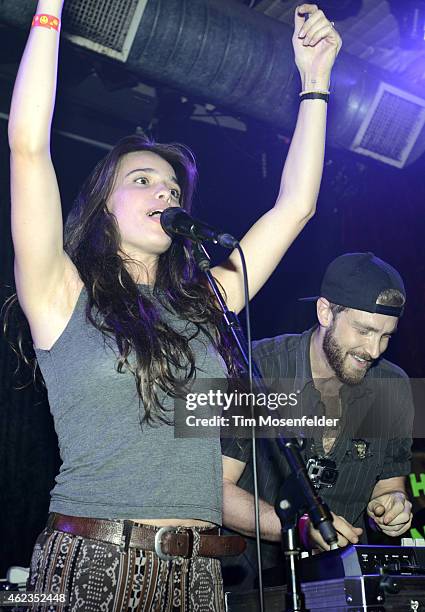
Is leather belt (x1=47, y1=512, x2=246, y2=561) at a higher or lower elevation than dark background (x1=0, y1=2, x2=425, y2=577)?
lower

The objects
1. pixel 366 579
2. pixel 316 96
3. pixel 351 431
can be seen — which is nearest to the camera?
pixel 366 579

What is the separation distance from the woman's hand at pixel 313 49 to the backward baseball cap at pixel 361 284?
4.16ft

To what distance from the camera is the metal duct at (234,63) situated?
3.23 metres

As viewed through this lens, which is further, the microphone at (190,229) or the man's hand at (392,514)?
the man's hand at (392,514)

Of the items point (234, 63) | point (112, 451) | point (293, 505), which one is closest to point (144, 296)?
point (112, 451)

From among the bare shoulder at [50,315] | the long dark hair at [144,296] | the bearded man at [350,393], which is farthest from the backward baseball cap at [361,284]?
the bare shoulder at [50,315]

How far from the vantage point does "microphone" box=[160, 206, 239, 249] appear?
1.64 meters

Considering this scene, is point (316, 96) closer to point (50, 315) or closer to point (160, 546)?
point (50, 315)

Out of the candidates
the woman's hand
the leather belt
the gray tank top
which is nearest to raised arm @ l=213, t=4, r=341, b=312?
the woman's hand

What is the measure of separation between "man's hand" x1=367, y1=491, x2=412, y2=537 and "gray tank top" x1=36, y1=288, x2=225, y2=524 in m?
1.14

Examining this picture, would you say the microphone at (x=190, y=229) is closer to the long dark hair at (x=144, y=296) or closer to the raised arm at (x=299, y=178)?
the long dark hair at (x=144, y=296)

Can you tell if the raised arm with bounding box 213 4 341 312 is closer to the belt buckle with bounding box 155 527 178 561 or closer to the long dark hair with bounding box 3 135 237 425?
the long dark hair with bounding box 3 135 237 425

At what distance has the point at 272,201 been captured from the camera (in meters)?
4.94

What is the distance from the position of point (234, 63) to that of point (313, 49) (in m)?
1.58
